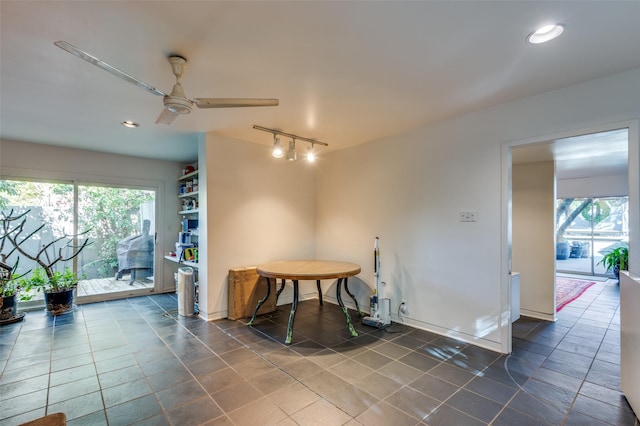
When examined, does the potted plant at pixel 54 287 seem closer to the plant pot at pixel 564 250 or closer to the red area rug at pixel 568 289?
the red area rug at pixel 568 289

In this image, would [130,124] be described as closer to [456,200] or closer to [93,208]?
[93,208]

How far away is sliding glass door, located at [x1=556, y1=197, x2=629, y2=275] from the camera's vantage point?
6988 mm

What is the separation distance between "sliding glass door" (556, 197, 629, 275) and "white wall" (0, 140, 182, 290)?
8.27 metres

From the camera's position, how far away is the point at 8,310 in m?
3.65

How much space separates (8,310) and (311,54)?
480 cm

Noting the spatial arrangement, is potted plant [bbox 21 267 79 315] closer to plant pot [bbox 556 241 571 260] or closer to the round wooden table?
the round wooden table

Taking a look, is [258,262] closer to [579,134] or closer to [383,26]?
[383,26]

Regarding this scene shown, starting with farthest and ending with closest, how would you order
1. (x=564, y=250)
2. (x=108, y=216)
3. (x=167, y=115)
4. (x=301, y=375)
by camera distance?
(x=564, y=250), (x=108, y=216), (x=301, y=375), (x=167, y=115)

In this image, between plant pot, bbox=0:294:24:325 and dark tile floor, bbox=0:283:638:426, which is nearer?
dark tile floor, bbox=0:283:638:426

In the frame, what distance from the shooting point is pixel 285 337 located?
10.2 feet

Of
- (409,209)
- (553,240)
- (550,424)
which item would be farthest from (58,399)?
(553,240)

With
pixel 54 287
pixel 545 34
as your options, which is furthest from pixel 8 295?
pixel 545 34

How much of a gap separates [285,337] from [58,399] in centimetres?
181

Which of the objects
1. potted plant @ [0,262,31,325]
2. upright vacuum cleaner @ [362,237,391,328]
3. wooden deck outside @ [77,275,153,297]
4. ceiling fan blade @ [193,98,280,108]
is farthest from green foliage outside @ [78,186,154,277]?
upright vacuum cleaner @ [362,237,391,328]
